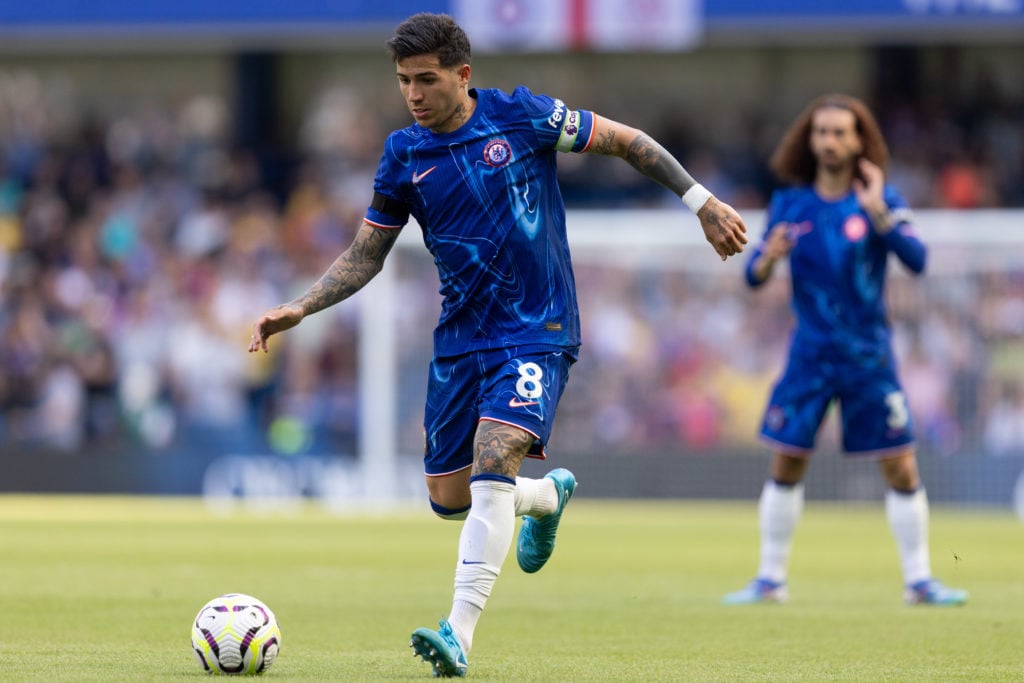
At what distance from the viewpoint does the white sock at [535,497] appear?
6.88m

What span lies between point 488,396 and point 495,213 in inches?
28.0

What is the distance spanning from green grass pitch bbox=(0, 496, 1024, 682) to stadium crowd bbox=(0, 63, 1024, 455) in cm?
179

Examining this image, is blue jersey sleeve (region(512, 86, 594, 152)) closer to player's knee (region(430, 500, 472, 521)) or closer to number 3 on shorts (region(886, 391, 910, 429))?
player's knee (region(430, 500, 472, 521))

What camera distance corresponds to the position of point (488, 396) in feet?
21.5

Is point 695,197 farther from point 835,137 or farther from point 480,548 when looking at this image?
point 835,137

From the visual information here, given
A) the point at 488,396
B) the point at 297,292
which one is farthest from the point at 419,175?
the point at 297,292

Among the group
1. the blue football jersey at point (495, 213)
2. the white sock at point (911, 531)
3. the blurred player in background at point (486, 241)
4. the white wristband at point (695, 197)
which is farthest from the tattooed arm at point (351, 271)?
the white sock at point (911, 531)

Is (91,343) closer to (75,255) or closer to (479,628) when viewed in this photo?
(75,255)

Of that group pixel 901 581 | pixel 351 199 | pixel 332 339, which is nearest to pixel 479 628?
pixel 901 581

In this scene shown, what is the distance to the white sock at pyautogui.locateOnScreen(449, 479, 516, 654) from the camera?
627cm

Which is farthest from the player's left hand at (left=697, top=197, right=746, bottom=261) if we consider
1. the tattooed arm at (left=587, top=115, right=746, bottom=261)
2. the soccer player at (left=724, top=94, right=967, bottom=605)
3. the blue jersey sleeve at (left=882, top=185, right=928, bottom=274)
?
the blue jersey sleeve at (left=882, top=185, right=928, bottom=274)

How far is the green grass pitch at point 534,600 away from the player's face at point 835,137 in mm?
2442

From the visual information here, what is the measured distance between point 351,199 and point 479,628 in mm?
15270

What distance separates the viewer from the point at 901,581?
1112 centimetres
